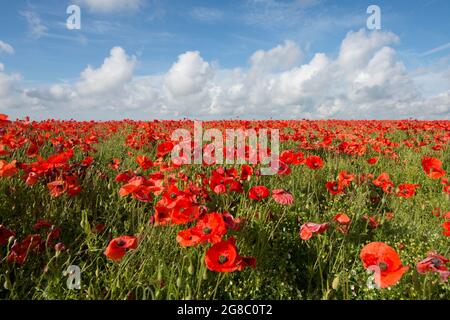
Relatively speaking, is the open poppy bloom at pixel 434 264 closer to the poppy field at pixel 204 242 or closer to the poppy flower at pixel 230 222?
the poppy field at pixel 204 242

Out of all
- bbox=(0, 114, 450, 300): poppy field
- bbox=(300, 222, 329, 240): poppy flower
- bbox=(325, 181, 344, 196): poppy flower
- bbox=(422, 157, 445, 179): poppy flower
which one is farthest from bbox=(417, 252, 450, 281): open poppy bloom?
bbox=(422, 157, 445, 179): poppy flower

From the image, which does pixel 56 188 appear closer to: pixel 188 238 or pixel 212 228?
pixel 188 238

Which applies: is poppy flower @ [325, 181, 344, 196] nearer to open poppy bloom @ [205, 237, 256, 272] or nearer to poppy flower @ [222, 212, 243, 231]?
poppy flower @ [222, 212, 243, 231]

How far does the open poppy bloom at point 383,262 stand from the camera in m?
1.57

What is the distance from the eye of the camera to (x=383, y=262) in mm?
1610

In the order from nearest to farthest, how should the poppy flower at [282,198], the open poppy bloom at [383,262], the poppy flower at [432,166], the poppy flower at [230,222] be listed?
the open poppy bloom at [383,262] < the poppy flower at [230,222] < the poppy flower at [282,198] < the poppy flower at [432,166]

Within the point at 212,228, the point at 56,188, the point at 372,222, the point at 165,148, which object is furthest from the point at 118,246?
the point at 372,222

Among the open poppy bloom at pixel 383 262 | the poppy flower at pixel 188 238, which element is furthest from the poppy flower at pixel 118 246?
the open poppy bloom at pixel 383 262

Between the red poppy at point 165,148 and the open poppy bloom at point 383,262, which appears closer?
the open poppy bloom at point 383,262

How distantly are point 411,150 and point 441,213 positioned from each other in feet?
12.6

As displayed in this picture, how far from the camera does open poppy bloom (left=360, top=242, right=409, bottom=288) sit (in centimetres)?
157

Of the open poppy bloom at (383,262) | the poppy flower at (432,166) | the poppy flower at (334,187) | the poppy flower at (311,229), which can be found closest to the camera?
the open poppy bloom at (383,262)

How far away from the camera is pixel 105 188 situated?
358cm
